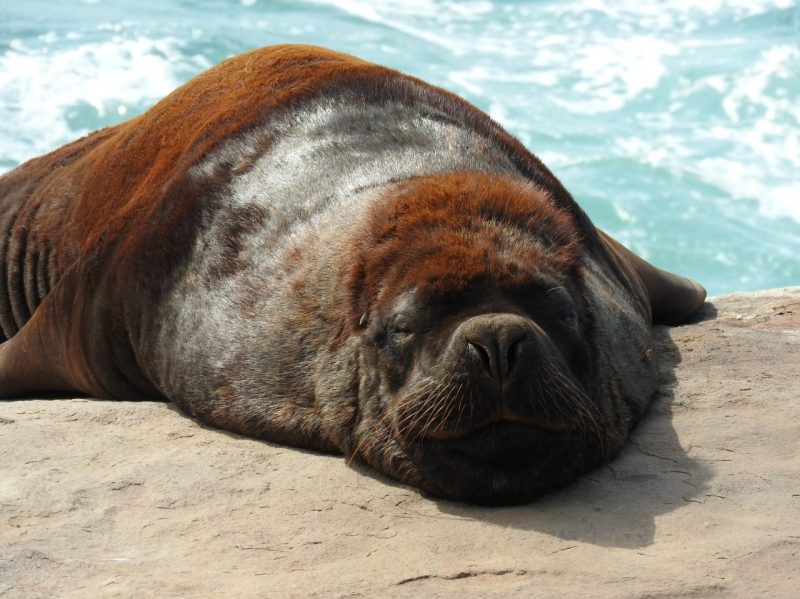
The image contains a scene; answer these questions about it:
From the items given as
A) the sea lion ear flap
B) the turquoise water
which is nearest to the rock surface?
the sea lion ear flap

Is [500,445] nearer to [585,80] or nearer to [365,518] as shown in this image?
[365,518]

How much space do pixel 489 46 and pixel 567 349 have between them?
1784cm

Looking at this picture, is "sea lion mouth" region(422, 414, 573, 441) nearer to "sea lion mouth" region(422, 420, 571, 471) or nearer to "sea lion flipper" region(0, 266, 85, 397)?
"sea lion mouth" region(422, 420, 571, 471)

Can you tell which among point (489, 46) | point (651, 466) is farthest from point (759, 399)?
point (489, 46)

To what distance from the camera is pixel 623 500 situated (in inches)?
143

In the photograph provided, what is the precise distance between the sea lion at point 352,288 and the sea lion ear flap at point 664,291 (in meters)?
0.03

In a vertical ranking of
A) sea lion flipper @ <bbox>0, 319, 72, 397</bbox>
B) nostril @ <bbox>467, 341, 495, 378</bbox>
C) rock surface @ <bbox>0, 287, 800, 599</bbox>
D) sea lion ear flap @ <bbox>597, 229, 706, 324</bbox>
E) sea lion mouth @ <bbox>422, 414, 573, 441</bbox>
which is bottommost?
sea lion flipper @ <bbox>0, 319, 72, 397</bbox>

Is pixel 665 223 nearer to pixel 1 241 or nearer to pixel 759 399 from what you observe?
pixel 1 241

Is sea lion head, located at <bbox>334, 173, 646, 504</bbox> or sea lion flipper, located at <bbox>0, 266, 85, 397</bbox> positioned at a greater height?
sea lion head, located at <bbox>334, 173, 646, 504</bbox>

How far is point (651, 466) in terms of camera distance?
3.94 meters

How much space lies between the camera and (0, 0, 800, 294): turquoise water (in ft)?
49.9

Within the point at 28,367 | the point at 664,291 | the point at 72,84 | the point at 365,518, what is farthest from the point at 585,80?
the point at 365,518

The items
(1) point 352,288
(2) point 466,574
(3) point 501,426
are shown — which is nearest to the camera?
(2) point 466,574

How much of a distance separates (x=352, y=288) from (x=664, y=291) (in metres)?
2.51
